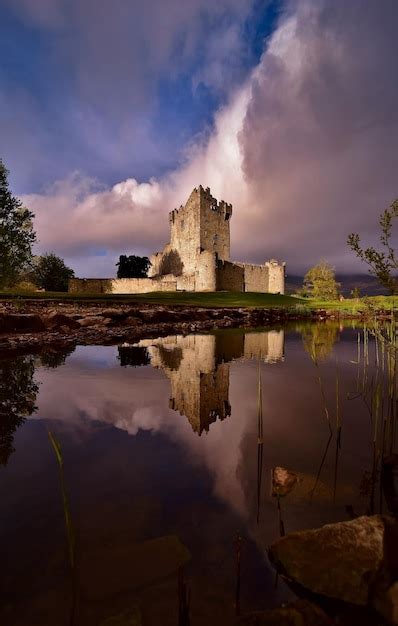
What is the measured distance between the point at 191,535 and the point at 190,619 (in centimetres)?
61

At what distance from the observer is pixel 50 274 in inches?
3125

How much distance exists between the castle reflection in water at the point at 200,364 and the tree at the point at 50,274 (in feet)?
242

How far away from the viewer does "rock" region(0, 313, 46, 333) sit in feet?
43.5

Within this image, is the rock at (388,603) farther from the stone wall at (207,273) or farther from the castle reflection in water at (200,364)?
the stone wall at (207,273)

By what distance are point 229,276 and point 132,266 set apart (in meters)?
28.8

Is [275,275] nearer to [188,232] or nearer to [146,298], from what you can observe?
[188,232]

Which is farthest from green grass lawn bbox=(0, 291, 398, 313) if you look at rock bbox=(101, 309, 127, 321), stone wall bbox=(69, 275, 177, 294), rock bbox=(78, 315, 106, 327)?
stone wall bbox=(69, 275, 177, 294)

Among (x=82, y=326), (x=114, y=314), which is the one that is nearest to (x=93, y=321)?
(x=82, y=326)

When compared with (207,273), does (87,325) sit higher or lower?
lower

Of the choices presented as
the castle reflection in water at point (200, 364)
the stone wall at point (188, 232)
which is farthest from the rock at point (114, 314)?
the stone wall at point (188, 232)

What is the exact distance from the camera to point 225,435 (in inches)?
163

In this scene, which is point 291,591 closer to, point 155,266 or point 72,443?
point 72,443

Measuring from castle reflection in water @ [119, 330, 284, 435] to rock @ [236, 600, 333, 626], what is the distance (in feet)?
8.30

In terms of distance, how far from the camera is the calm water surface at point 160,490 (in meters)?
1.91
